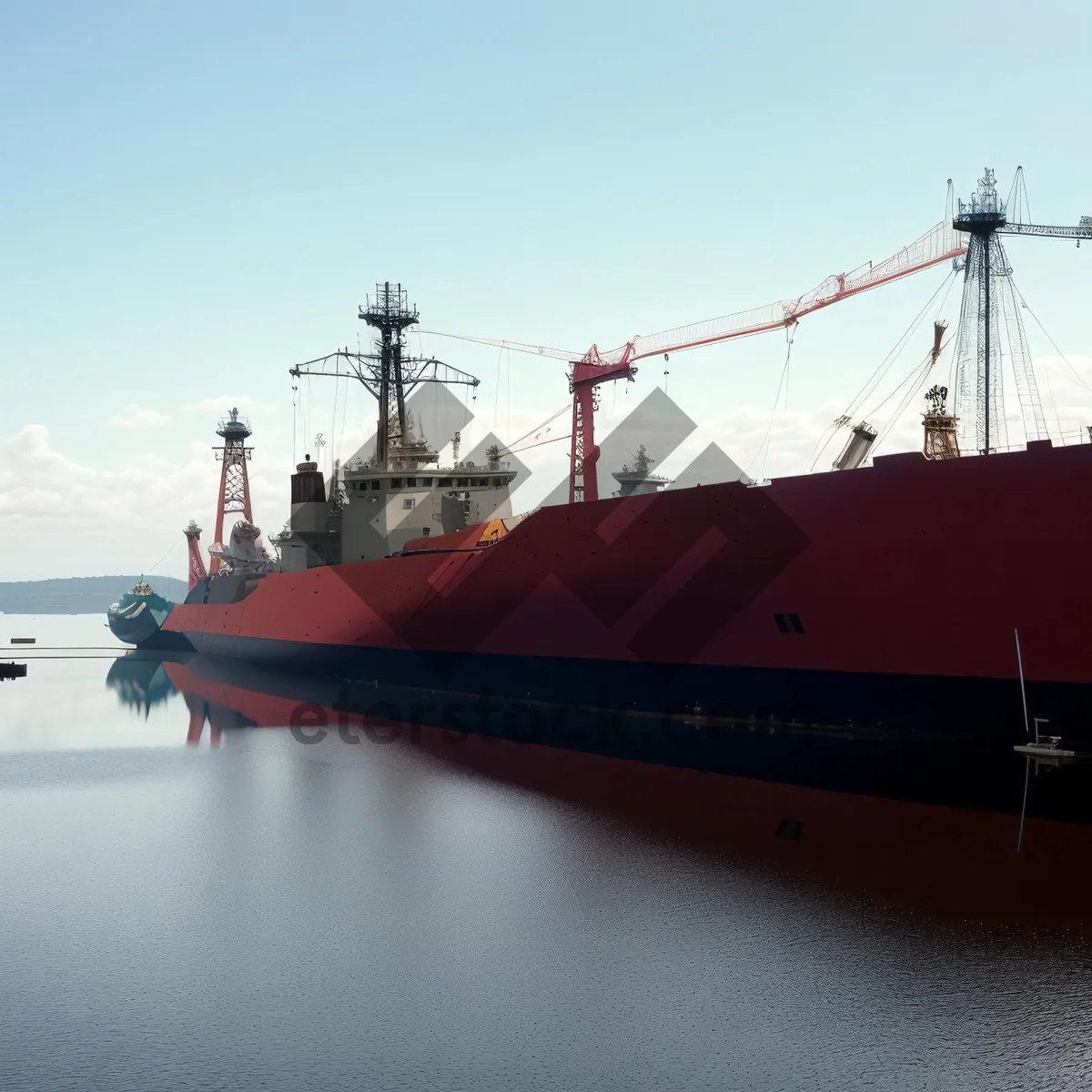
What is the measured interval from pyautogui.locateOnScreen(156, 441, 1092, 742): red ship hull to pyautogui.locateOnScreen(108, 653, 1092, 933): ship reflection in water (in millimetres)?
680

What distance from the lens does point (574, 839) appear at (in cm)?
1038

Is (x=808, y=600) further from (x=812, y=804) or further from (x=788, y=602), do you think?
(x=812, y=804)

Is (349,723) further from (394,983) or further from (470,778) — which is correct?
(394,983)

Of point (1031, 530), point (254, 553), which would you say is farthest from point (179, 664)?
point (1031, 530)

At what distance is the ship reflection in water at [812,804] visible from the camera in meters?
8.60

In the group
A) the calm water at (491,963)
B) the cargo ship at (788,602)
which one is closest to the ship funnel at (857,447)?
the cargo ship at (788,602)

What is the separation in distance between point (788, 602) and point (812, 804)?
3.44 metres

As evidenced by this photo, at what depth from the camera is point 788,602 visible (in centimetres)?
1417

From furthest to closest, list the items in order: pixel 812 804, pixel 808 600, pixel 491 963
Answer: pixel 808 600 → pixel 812 804 → pixel 491 963

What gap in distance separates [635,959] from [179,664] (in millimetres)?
33457

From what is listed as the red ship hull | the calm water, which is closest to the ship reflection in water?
the calm water

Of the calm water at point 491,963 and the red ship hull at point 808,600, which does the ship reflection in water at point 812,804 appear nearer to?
the calm water at point 491,963

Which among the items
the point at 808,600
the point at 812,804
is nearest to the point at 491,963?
the point at 812,804

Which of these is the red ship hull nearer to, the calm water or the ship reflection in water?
the ship reflection in water
